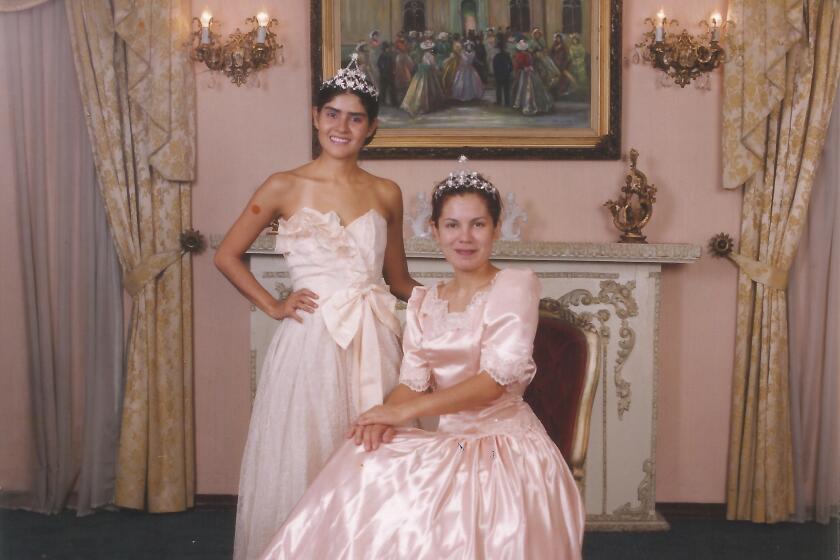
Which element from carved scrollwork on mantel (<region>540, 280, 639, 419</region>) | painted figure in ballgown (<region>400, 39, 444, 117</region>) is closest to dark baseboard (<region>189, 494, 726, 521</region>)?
carved scrollwork on mantel (<region>540, 280, 639, 419</region>)

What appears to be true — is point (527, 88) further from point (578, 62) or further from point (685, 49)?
point (685, 49)

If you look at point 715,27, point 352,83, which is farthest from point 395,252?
point 715,27

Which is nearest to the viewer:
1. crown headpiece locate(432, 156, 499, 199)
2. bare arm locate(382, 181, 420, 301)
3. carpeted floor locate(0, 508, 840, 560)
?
crown headpiece locate(432, 156, 499, 199)

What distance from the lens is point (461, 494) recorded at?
1936mm

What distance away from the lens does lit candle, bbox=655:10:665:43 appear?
14.2 feet

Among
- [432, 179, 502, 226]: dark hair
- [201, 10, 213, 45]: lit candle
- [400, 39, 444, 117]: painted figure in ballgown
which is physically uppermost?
[201, 10, 213, 45]: lit candle

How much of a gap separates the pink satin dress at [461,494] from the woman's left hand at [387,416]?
4 cm

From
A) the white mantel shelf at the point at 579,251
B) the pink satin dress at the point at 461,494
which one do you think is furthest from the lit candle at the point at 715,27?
the pink satin dress at the point at 461,494

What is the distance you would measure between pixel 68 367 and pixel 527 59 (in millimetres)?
2667

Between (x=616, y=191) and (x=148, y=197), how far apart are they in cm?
226

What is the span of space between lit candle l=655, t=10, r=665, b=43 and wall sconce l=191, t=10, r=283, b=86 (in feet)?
5.74

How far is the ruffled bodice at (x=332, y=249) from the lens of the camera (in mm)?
2584

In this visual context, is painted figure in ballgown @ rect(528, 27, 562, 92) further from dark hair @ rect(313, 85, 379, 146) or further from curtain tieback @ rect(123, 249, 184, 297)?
dark hair @ rect(313, 85, 379, 146)

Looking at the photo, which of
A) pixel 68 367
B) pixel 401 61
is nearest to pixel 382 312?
pixel 401 61
